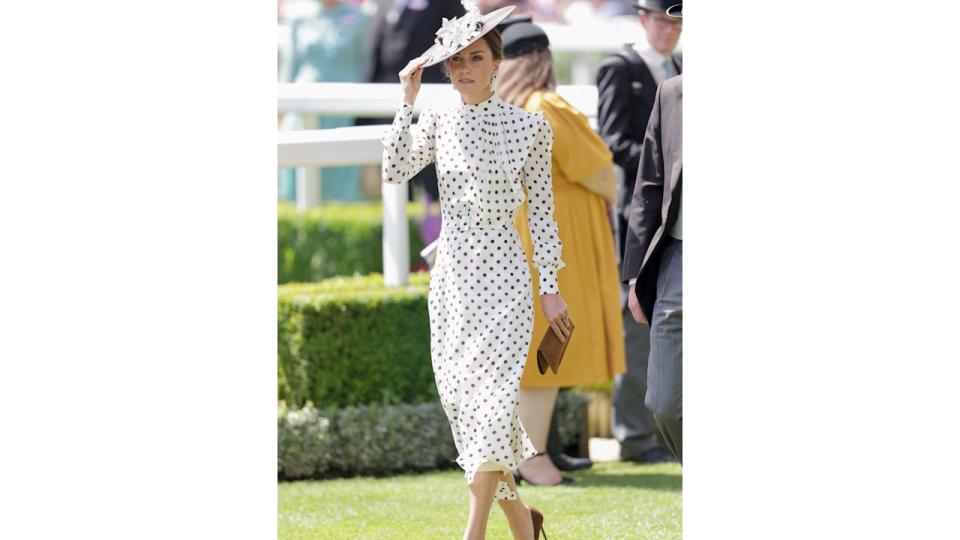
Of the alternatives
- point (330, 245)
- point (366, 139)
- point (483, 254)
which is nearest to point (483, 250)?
point (483, 254)

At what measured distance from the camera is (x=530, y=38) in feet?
20.4

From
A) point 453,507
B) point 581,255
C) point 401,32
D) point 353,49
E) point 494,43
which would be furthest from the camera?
Answer: point 353,49

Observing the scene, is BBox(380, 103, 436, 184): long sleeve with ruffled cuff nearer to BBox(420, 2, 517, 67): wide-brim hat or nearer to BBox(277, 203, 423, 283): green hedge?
BBox(420, 2, 517, 67): wide-brim hat

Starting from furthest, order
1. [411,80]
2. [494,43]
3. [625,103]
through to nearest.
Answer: [625,103] < [494,43] < [411,80]

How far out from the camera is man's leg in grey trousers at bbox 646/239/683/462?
4.57 m

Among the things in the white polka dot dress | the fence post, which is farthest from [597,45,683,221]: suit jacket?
the white polka dot dress

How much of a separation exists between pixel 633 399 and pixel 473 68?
119 inches

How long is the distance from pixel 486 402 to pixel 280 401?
2513 mm

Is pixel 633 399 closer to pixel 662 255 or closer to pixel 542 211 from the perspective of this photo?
pixel 662 255

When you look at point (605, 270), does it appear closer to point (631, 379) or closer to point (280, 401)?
point (631, 379)

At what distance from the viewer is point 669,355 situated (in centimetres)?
459

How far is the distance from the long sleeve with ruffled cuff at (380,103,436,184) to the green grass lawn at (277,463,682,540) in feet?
3.92

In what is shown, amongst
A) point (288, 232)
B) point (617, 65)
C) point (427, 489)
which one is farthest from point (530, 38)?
point (288, 232)
